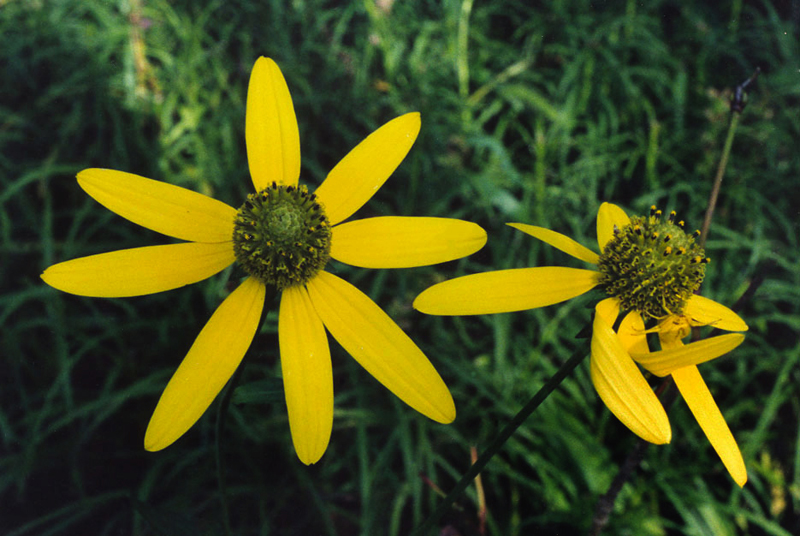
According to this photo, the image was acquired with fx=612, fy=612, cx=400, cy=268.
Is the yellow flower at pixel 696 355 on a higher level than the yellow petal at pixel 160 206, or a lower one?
lower

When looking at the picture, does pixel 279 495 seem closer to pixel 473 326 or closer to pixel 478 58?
pixel 473 326

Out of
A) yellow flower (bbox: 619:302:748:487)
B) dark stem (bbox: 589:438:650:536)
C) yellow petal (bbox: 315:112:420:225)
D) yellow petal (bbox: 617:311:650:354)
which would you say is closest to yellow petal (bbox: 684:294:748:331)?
yellow flower (bbox: 619:302:748:487)

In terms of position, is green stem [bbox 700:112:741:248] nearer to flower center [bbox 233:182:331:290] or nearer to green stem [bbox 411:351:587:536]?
green stem [bbox 411:351:587:536]

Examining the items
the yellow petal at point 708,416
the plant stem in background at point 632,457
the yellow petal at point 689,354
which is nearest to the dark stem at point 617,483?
the plant stem in background at point 632,457

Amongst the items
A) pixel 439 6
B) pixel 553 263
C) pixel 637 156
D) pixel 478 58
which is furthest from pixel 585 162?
pixel 439 6

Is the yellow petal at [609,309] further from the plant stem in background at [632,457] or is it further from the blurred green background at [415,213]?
the blurred green background at [415,213]

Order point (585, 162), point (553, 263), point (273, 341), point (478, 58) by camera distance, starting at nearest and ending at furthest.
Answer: point (273, 341) → point (553, 263) → point (585, 162) → point (478, 58)
